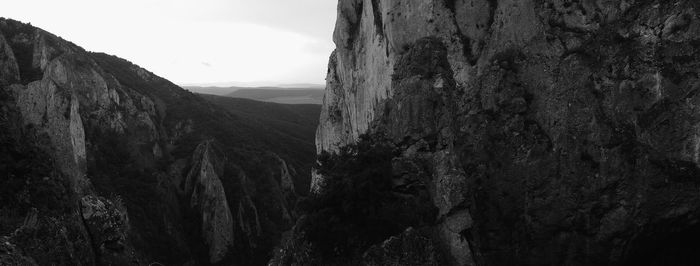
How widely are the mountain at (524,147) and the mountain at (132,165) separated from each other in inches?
548

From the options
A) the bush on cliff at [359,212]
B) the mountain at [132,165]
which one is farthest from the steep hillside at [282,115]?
the bush on cliff at [359,212]

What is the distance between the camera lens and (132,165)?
254 feet

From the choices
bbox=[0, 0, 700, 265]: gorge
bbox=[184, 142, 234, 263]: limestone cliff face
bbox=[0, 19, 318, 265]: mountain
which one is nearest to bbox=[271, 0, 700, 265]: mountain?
bbox=[0, 0, 700, 265]: gorge

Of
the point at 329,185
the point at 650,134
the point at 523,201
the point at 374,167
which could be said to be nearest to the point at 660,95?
the point at 650,134

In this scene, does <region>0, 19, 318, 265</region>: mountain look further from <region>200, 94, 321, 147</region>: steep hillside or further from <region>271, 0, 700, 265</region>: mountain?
<region>271, 0, 700, 265</region>: mountain

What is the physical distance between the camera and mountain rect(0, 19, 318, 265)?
27500mm

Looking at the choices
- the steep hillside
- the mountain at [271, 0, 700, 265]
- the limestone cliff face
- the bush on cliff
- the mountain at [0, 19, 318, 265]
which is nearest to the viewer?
the mountain at [271, 0, 700, 265]

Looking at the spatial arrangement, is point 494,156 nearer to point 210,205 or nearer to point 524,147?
point 524,147

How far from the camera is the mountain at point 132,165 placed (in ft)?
90.2

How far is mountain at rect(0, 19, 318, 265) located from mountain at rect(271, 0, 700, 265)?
13.9 m

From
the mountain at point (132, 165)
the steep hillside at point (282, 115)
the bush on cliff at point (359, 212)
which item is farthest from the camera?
the steep hillside at point (282, 115)

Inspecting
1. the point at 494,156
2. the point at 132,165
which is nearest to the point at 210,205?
the point at 132,165

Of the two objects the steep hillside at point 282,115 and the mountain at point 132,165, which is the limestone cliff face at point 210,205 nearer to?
the mountain at point 132,165

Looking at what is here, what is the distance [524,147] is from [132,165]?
68.3 m
